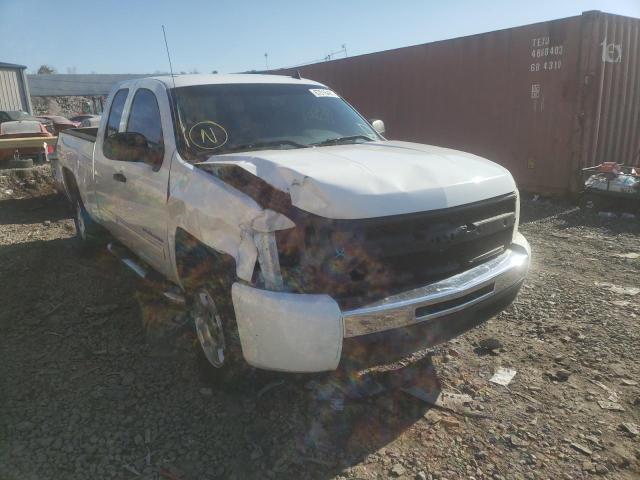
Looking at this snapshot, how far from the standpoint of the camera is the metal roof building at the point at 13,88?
1066 inches

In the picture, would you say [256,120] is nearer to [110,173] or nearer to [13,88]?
[110,173]

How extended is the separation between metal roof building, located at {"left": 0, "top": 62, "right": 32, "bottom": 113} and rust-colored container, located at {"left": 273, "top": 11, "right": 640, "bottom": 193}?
24937 millimetres

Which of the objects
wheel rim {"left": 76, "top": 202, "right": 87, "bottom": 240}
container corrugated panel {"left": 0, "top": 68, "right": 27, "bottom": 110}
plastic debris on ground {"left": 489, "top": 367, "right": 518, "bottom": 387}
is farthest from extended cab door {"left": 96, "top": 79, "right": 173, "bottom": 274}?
container corrugated panel {"left": 0, "top": 68, "right": 27, "bottom": 110}

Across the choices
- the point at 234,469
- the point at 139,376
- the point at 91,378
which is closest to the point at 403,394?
the point at 234,469

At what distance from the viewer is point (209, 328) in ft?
9.82

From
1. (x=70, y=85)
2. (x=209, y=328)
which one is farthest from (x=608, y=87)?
(x=70, y=85)

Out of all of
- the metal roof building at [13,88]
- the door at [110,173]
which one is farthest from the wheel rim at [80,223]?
the metal roof building at [13,88]

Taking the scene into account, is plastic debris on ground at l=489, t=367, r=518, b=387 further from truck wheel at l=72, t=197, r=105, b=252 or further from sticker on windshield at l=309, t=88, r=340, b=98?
truck wheel at l=72, t=197, r=105, b=252

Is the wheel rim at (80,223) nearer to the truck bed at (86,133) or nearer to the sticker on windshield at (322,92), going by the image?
the truck bed at (86,133)

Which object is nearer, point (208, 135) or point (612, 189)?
point (208, 135)

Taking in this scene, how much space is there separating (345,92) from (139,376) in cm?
1145

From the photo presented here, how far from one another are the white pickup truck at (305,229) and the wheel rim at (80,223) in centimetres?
227

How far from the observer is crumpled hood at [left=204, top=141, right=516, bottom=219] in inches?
91.7

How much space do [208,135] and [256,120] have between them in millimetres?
385
